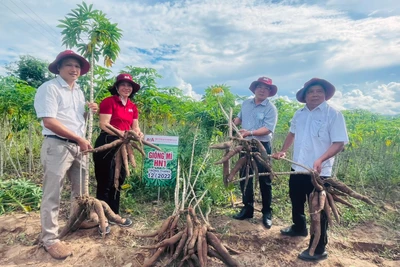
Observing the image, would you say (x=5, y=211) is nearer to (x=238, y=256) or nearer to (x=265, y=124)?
(x=238, y=256)

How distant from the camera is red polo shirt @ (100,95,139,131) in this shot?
9.28 feet

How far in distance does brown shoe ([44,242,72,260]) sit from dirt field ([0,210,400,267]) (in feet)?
0.15

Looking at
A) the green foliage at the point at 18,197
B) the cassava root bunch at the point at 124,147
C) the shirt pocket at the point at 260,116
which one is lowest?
the green foliage at the point at 18,197

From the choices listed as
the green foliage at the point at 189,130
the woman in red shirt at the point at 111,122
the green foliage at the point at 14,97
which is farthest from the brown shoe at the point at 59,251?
the green foliage at the point at 14,97

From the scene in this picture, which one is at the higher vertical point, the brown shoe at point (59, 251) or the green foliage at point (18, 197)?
the green foliage at point (18, 197)

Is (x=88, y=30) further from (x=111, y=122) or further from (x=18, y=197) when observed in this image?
(x=18, y=197)

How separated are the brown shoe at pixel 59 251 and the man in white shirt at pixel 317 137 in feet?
7.04

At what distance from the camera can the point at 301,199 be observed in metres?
2.80

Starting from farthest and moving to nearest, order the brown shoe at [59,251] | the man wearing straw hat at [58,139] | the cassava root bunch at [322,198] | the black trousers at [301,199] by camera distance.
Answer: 1. the black trousers at [301,199]
2. the brown shoe at [59,251]
3. the man wearing straw hat at [58,139]
4. the cassava root bunch at [322,198]

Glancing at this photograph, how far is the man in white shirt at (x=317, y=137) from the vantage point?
2.41 m

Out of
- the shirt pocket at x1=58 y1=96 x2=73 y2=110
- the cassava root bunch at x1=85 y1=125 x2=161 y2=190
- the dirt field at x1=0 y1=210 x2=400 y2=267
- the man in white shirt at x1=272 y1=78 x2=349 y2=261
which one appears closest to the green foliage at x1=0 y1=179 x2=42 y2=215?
the dirt field at x1=0 y1=210 x2=400 y2=267

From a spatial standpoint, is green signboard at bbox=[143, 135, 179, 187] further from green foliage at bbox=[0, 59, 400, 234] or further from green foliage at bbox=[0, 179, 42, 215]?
green foliage at bbox=[0, 179, 42, 215]

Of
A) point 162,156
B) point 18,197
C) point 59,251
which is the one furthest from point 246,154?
point 18,197

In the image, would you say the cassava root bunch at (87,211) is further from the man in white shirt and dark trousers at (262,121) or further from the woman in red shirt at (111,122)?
the man in white shirt and dark trousers at (262,121)
